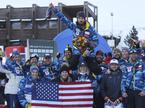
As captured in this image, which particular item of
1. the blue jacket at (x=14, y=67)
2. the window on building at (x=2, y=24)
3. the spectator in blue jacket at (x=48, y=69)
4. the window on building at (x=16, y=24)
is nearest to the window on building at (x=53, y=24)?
the window on building at (x=16, y=24)

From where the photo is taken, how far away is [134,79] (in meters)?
9.35

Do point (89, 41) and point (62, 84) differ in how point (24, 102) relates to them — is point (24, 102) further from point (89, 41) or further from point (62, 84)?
point (89, 41)

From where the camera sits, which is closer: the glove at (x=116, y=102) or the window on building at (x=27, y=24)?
the glove at (x=116, y=102)

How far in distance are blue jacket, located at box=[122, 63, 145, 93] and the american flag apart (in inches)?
28.6

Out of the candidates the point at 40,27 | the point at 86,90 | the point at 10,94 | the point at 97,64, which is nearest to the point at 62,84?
the point at 86,90

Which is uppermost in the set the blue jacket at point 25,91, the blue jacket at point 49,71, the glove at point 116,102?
the blue jacket at point 49,71

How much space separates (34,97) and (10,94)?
6.13 feet

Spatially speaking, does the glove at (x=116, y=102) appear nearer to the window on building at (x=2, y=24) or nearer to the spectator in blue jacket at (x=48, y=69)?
the spectator in blue jacket at (x=48, y=69)

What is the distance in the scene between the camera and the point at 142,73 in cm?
930

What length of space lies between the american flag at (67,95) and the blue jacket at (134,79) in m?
0.73

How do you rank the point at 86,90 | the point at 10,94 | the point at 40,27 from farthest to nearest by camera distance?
the point at 40,27 < the point at 10,94 < the point at 86,90

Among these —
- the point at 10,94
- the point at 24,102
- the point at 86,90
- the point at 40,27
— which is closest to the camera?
the point at 86,90

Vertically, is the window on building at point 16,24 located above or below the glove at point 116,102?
above

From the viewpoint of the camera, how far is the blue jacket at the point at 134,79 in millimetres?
9297
